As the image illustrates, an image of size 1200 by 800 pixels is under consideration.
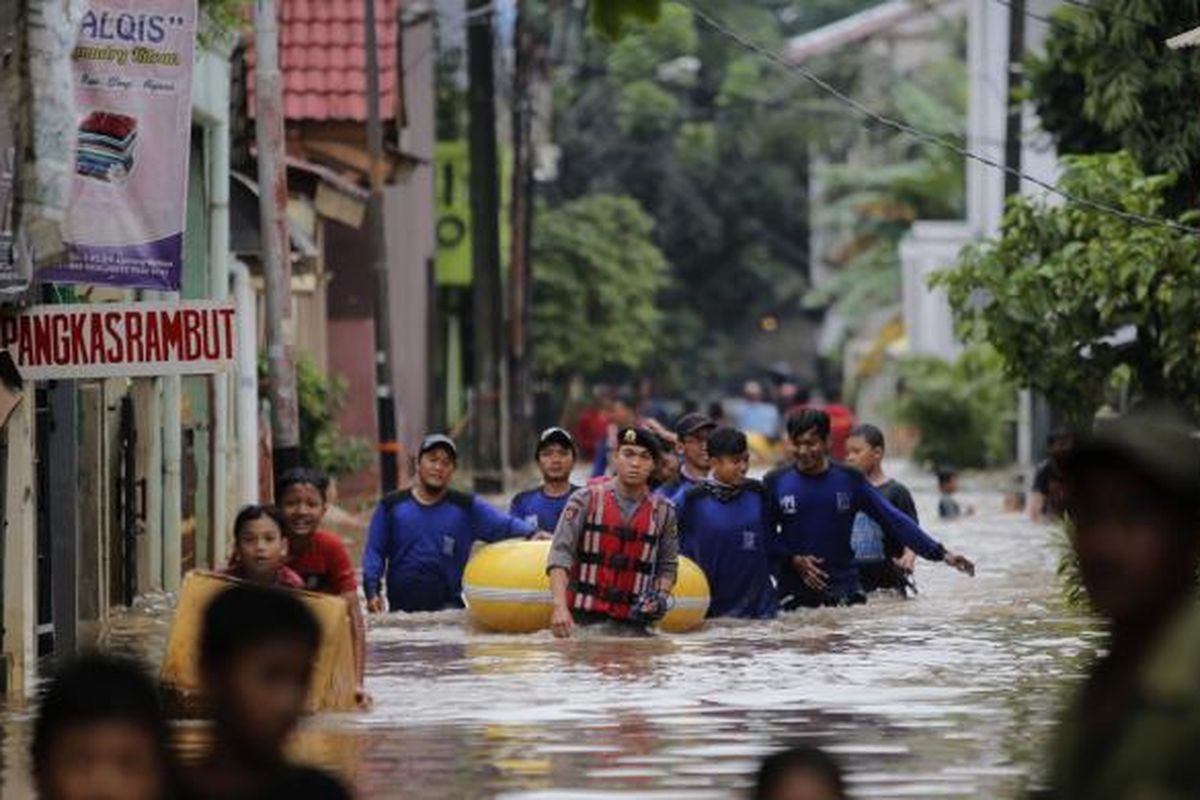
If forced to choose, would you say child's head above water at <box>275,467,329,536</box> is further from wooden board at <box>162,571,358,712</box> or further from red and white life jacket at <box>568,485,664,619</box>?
red and white life jacket at <box>568,485,664,619</box>

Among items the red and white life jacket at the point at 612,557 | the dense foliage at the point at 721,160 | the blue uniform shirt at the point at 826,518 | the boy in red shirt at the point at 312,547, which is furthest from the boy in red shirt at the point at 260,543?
the dense foliage at the point at 721,160

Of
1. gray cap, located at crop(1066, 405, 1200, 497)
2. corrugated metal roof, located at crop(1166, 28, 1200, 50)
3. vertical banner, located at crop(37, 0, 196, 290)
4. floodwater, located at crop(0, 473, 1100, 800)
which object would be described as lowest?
floodwater, located at crop(0, 473, 1100, 800)

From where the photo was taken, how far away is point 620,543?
20500 millimetres

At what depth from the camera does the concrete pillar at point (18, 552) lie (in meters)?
19.1

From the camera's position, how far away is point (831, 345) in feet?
291

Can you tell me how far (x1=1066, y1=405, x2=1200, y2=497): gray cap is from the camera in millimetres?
5965

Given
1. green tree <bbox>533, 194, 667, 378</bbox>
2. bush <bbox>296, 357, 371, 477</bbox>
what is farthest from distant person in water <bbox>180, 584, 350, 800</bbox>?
green tree <bbox>533, 194, 667, 378</bbox>

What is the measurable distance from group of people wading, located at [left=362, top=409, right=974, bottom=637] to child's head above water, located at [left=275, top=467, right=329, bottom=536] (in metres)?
4.35

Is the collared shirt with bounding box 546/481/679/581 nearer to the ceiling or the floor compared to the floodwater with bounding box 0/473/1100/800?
nearer to the ceiling

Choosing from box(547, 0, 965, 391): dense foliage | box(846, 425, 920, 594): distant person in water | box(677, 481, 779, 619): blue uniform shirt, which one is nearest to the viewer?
box(677, 481, 779, 619): blue uniform shirt

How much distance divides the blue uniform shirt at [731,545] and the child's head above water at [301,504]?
19.7 feet

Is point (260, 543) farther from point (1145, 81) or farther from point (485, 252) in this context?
point (485, 252)

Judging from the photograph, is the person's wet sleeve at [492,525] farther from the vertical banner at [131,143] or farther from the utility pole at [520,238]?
the utility pole at [520,238]

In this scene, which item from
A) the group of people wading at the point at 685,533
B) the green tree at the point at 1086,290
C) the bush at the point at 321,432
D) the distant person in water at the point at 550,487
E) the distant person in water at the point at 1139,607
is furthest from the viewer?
the bush at the point at 321,432
